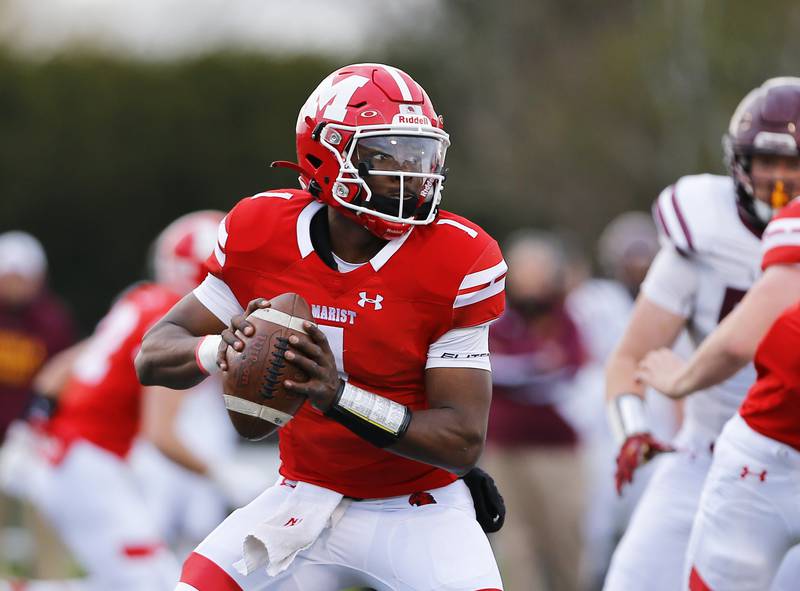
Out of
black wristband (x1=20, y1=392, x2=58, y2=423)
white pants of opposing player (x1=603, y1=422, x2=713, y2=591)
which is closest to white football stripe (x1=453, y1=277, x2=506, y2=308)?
white pants of opposing player (x1=603, y1=422, x2=713, y2=591)

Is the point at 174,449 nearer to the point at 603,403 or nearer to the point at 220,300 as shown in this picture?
the point at 220,300

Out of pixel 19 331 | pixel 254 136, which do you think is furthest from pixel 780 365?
pixel 254 136

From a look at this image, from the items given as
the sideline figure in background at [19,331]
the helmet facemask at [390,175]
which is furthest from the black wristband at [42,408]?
the helmet facemask at [390,175]

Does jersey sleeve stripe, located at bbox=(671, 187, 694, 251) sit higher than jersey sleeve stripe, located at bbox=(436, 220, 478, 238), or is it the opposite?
jersey sleeve stripe, located at bbox=(436, 220, 478, 238)

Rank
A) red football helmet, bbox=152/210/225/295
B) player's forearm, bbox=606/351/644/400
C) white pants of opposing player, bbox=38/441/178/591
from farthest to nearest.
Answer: red football helmet, bbox=152/210/225/295 → white pants of opposing player, bbox=38/441/178/591 → player's forearm, bbox=606/351/644/400

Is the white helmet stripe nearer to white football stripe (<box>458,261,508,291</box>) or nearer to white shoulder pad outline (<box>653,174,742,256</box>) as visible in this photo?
white football stripe (<box>458,261,508,291</box>)

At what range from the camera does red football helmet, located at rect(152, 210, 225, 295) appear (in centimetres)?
666

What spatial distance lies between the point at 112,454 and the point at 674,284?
9.93ft

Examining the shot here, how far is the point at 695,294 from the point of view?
4660 millimetres

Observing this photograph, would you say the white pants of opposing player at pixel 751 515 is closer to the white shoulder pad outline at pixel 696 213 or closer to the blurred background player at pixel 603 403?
the white shoulder pad outline at pixel 696 213

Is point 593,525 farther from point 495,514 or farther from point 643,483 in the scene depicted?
point 495,514

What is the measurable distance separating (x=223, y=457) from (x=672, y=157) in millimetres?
6797

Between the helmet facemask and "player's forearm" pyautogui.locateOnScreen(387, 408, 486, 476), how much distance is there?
19.8 inches

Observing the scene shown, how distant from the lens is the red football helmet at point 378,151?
357cm
